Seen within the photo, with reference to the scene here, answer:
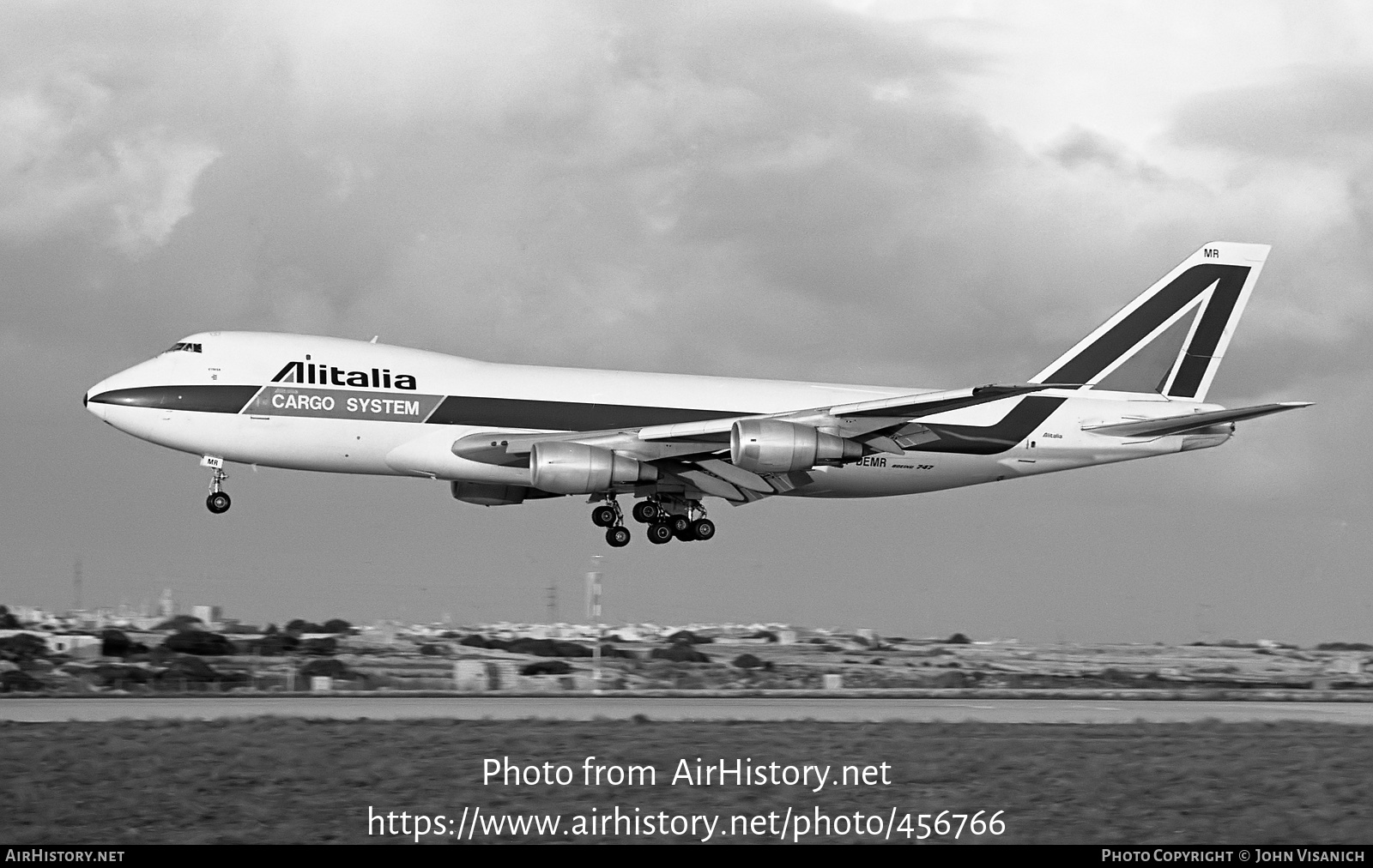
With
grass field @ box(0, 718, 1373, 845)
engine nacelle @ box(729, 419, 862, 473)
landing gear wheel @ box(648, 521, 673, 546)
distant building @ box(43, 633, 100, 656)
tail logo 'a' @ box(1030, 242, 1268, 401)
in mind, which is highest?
tail logo 'a' @ box(1030, 242, 1268, 401)

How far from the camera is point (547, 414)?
141 ft

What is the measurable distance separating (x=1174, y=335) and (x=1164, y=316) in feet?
2.25

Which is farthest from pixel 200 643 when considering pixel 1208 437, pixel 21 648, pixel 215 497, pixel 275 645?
pixel 1208 437

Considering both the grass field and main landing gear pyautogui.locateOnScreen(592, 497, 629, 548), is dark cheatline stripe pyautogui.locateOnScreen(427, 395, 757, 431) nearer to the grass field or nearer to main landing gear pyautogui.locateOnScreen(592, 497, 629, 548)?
main landing gear pyautogui.locateOnScreen(592, 497, 629, 548)

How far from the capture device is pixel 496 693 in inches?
1725

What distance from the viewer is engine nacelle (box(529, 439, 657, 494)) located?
41.4 metres

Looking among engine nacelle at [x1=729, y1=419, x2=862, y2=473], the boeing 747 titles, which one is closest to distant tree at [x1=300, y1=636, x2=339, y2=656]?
the boeing 747 titles

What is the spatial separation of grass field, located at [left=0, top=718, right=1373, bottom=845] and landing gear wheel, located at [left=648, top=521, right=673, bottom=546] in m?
16.9

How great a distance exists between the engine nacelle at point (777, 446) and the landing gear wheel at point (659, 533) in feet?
14.8

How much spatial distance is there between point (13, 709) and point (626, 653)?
34.0 metres

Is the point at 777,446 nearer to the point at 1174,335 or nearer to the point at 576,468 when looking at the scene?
the point at 576,468

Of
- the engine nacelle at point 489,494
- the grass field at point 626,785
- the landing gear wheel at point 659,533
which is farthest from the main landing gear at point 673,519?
the grass field at point 626,785

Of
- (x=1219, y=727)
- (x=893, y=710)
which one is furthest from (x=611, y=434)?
(x=1219, y=727)

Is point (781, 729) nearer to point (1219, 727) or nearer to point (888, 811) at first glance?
point (888, 811)
